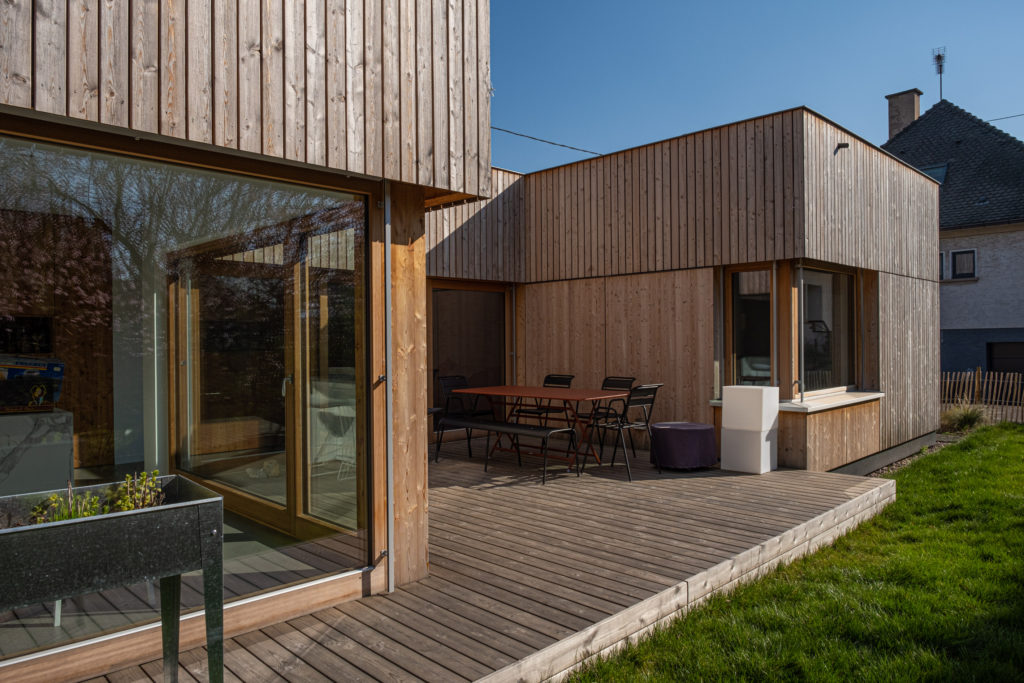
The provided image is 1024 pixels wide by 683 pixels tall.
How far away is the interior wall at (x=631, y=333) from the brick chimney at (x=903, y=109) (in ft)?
51.2

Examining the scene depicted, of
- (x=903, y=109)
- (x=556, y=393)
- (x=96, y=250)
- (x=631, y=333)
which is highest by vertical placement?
(x=903, y=109)

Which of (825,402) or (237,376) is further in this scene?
(825,402)

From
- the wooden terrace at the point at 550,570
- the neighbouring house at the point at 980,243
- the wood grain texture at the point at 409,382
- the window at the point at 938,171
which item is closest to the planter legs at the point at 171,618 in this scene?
the wooden terrace at the point at 550,570

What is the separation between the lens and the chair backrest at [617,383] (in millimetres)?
7872

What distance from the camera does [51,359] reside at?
2.50m

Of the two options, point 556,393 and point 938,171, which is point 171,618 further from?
point 938,171

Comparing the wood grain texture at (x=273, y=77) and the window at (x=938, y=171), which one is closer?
the wood grain texture at (x=273, y=77)

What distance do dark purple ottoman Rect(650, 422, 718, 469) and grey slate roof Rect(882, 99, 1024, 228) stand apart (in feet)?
44.1

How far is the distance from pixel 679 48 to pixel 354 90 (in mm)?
14042

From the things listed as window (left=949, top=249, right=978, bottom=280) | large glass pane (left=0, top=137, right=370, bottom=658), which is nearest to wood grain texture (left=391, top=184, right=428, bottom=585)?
large glass pane (left=0, top=137, right=370, bottom=658)

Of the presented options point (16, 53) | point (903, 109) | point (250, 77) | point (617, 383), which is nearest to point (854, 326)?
point (617, 383)

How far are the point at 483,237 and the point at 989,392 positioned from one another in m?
11.2

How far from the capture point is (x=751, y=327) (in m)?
7.60

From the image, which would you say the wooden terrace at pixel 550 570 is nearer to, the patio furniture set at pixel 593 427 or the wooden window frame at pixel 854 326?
the patio furniture set at pixel 593 427
